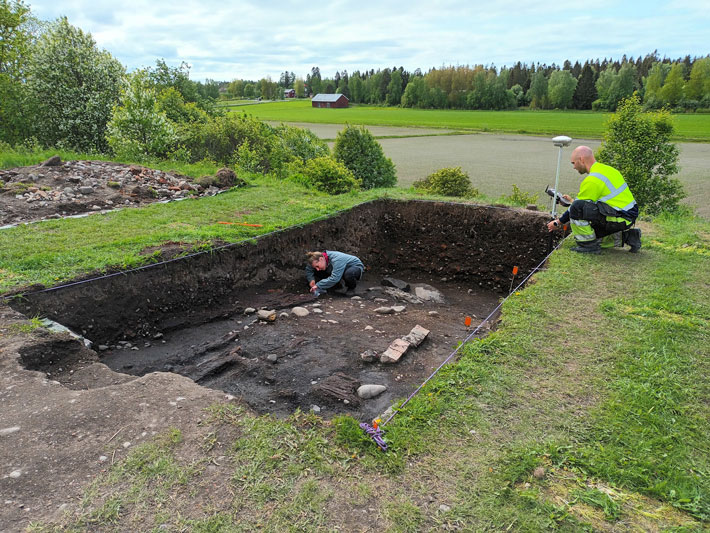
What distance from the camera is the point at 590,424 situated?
3.01m

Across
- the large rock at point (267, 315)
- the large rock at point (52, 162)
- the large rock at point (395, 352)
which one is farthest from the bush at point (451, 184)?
the large rock at point (52, 162)

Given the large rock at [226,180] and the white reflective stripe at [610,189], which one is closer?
the white reflective stripe at [610,189]

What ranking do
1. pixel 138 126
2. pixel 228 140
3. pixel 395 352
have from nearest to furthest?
pixel 395 352 → pixel 138 126 → pixel 228 140

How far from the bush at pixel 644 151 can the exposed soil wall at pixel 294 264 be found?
11.1 feet

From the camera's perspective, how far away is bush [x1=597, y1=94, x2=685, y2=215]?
9938 millimetres

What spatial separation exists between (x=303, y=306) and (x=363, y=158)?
761cm

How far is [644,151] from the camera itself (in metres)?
10.0

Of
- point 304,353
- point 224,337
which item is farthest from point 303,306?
point 304,353

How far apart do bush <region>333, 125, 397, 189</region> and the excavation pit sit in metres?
3.40

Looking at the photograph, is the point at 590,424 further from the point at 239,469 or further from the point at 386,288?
the point at 386,288

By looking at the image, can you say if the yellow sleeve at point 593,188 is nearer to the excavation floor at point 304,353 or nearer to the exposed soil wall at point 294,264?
the exposed soil wall at point 294,264

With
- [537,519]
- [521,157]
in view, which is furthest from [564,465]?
[521,157]

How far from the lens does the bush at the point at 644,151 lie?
32.6ft

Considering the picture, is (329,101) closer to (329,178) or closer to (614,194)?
Result: (329,178)
